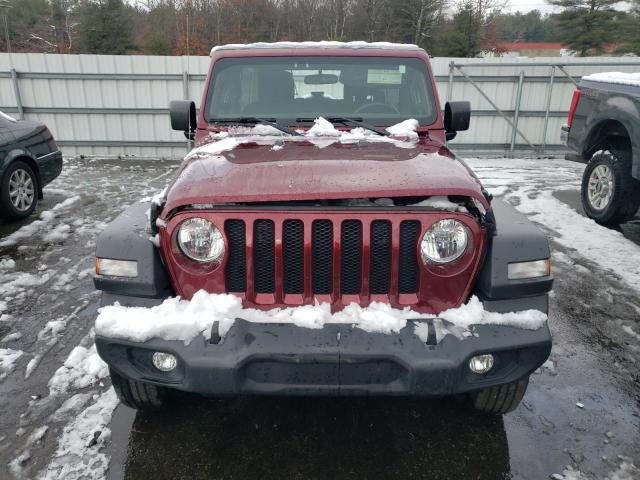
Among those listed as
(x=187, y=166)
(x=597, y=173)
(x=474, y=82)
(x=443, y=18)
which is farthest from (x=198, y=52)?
(x=187, y=166)

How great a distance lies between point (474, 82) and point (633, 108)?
673cm

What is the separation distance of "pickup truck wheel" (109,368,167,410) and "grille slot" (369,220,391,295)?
126 centimetres

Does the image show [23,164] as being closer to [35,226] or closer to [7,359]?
[35,226]

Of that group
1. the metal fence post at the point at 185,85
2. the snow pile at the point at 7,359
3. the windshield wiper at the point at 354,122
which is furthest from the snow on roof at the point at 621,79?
the metal fence post at the point at 185,85

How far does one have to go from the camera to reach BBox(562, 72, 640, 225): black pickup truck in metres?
5.67

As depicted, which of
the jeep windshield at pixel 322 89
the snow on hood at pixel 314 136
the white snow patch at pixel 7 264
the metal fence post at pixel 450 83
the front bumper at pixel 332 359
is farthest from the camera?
the metal fence post at pixel 450 83

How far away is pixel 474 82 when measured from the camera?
11.9m

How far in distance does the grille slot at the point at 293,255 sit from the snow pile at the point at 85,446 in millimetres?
1300

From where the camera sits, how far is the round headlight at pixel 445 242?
2.28 m

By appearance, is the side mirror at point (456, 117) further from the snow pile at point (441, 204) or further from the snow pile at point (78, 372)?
the snow pile at point (78, 372)

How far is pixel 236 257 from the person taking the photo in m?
2.30

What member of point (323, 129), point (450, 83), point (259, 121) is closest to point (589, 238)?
point (323, 129)

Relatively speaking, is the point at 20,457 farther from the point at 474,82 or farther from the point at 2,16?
the point at 2,16

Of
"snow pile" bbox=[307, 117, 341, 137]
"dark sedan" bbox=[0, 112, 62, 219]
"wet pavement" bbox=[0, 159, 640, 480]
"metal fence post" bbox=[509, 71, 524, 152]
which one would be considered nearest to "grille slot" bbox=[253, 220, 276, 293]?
"wet pavement" bbox=[0, 159, 640, 480]
